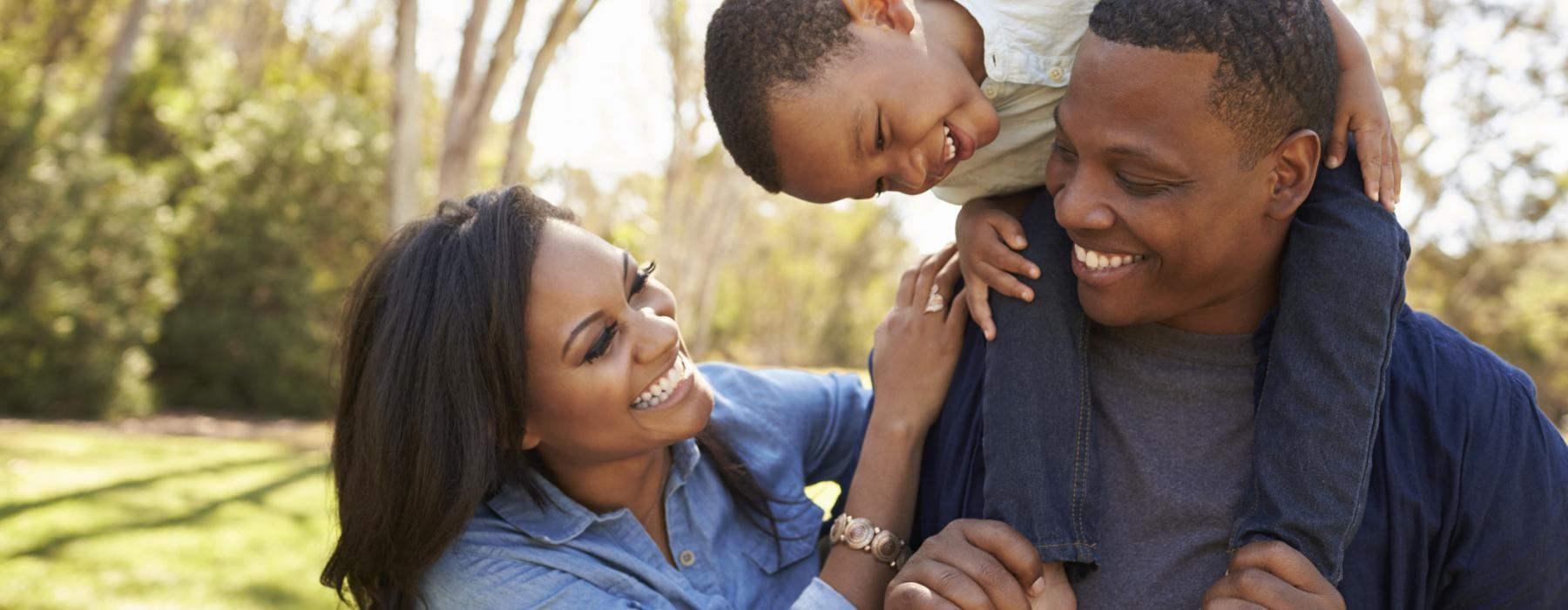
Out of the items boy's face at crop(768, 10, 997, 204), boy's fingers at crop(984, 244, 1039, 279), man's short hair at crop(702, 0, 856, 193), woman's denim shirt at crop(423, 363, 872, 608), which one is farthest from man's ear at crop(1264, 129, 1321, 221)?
woman's denim shirt at crop(423, 363, 872, 608)

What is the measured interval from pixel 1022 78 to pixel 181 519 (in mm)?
7285

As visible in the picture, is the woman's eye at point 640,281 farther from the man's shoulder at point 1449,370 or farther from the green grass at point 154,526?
the green grass at point 154,526

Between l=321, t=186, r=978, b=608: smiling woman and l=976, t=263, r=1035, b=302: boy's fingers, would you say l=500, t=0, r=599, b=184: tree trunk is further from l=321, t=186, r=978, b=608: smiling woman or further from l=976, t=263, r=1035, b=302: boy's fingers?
l=976, t=263, r=1035, b=302: boy's fingers

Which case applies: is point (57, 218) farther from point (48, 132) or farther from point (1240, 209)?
point (1240, 209)

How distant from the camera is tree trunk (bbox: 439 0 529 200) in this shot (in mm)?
8383

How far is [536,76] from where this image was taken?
916 centimetres

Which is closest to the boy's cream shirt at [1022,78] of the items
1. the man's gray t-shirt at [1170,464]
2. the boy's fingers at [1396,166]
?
the man's gray t-shirt at [1170,464]

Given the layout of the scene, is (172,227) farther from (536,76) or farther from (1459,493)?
(1459,493)

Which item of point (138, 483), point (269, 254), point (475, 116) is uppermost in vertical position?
point (475, 116)

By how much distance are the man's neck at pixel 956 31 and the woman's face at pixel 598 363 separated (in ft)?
3.26

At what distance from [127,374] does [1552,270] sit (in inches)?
1010

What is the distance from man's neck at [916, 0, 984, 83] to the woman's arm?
0.52m

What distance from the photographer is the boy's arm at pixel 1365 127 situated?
2.35m

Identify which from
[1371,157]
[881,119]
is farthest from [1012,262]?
[1371,157]
